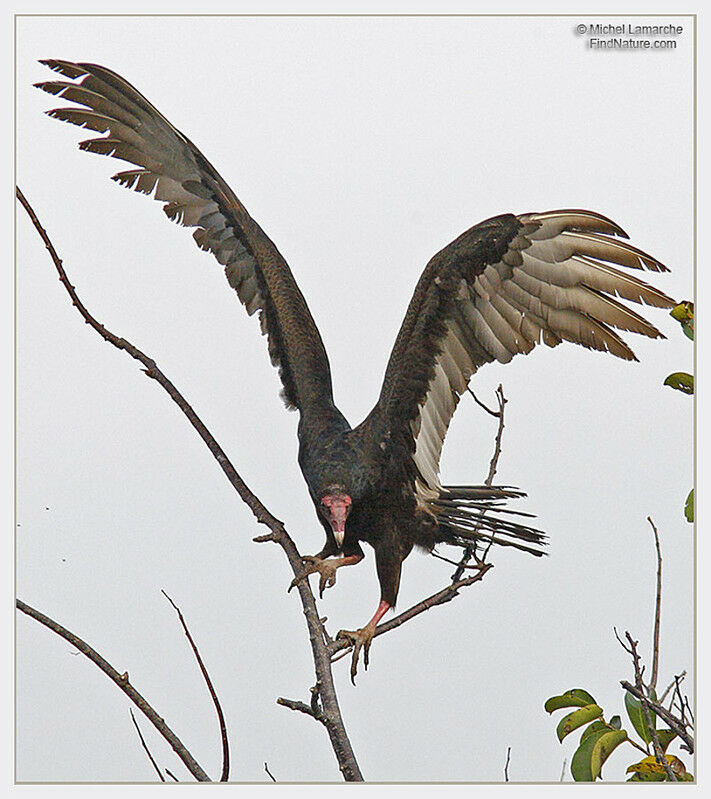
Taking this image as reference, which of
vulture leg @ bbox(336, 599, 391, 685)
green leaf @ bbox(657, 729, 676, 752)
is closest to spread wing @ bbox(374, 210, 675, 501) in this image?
vulture leg @ bbox(336, 599, 391, 685)

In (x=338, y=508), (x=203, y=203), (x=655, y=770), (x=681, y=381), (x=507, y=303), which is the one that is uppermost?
(x=203, y=203)

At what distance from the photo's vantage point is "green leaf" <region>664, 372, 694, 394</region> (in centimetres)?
148

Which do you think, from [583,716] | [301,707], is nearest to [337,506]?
[301,707]

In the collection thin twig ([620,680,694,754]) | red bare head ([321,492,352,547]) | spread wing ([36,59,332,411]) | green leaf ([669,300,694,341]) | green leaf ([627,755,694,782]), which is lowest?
green leaf ([627,755,694,782])

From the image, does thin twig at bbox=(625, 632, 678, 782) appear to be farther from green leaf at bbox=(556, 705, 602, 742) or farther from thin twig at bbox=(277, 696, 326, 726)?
thin twig at bbox=(277, 696, 326, 726)

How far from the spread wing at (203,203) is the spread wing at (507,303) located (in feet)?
0.61

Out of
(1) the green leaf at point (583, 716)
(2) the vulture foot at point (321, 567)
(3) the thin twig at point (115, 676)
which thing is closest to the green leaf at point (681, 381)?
(1) the green leaf at point (583, 716)

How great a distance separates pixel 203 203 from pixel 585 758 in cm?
110

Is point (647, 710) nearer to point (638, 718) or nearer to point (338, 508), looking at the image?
point (638, 718)

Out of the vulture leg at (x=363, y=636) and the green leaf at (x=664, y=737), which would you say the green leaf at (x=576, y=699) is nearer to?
the green leaf at (x=664, y=737)

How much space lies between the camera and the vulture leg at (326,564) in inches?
63.3

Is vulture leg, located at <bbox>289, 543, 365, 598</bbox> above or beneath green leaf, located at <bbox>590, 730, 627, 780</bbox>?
above

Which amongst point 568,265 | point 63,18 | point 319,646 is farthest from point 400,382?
point 63,18

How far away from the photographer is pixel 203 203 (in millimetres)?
1815
